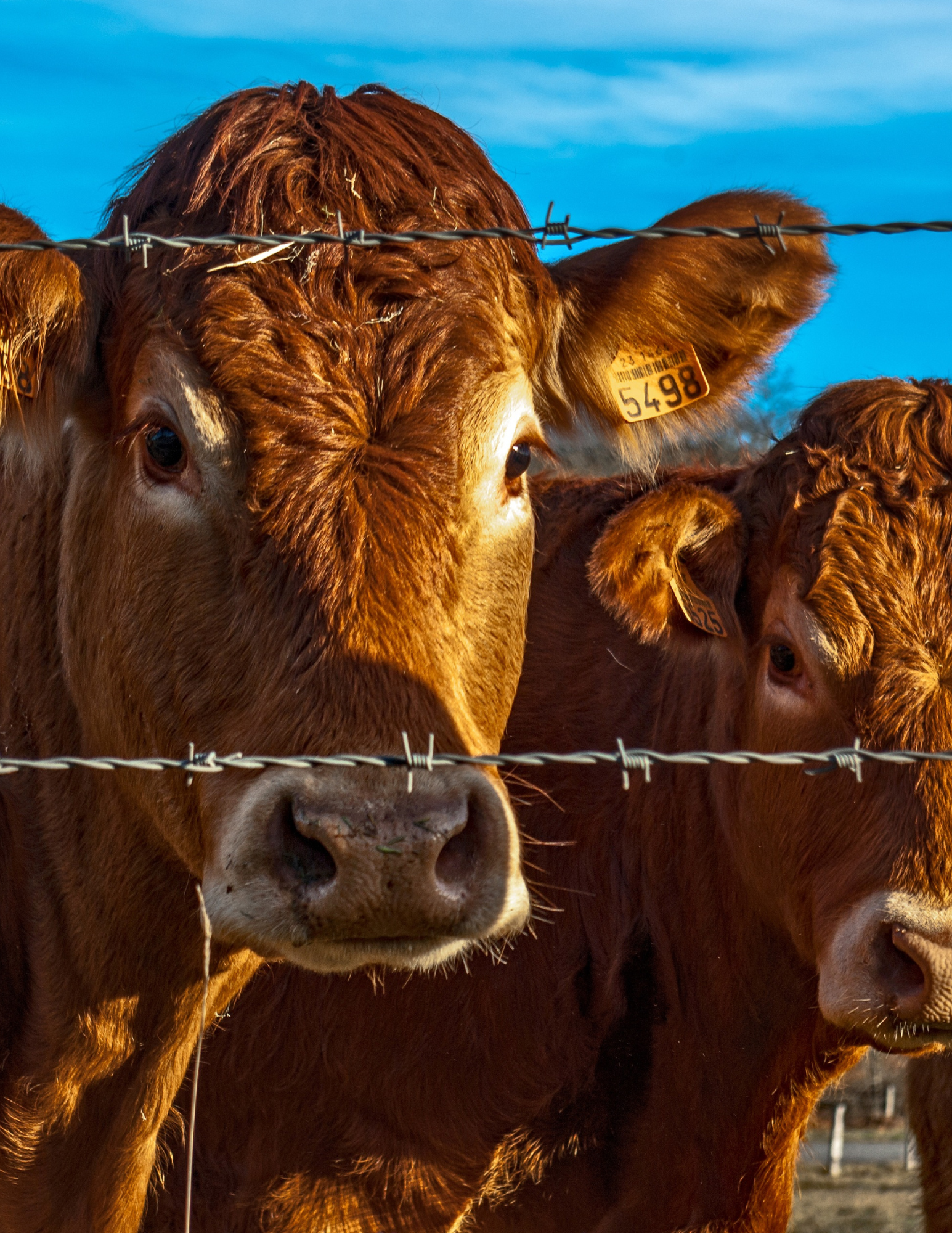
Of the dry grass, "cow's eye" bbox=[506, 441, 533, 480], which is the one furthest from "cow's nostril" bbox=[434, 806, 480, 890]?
the dry grass

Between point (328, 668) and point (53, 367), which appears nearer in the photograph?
point (328, 668)

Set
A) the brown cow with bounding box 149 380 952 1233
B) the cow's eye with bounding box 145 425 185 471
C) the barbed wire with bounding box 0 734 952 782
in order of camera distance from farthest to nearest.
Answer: the brown cow with bounding box 149 380 952 1233
the cow's eye with bounding box 145 425 185 471
the barbed wire with bounding box 0 734 952 782

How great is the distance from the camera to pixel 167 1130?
3.66 metres

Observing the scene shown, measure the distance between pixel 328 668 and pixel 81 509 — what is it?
96 centimetres

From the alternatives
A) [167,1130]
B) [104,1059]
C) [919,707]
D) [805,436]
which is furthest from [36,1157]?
[805,436]

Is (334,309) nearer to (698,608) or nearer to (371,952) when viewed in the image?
(371,952)

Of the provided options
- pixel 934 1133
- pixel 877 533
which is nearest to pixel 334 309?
pixel 877 533

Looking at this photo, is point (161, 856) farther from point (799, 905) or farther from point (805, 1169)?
point (805, 1169)

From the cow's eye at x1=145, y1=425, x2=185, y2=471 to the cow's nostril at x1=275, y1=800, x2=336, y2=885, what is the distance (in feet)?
2.88

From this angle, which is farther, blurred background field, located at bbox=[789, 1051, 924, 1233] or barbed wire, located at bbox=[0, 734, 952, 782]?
blurred background field, located at bbox=[789, 1051, 924, 1233]

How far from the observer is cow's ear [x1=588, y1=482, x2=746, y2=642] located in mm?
4133

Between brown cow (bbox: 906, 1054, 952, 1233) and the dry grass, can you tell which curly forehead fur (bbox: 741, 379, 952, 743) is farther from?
the dry grass

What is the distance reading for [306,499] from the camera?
2592 millimetres

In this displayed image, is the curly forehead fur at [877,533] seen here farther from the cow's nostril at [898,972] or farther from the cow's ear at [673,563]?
the cow's nostril at [898,972]
